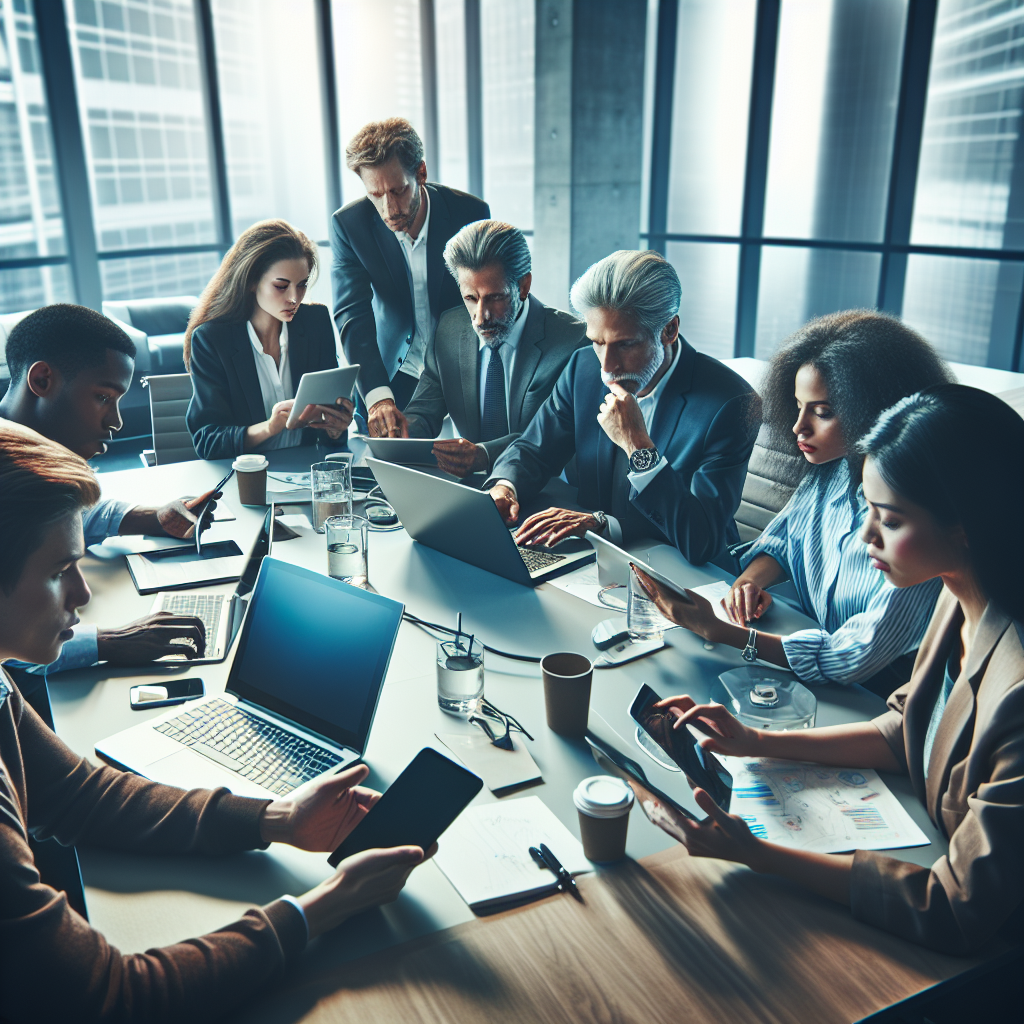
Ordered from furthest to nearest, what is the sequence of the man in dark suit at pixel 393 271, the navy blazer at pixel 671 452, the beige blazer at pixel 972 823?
the man in dark suit at pixel 393 271 < the navy blazer at pixel 671 452 < the beige blazer at pixel 972 823

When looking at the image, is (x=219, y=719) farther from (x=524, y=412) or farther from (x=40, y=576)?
(x=524, y=412)

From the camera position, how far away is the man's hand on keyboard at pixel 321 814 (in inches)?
47.6

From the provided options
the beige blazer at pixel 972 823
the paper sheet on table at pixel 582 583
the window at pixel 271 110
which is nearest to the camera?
the beige blazer at pixel 972 823

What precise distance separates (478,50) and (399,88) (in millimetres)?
762

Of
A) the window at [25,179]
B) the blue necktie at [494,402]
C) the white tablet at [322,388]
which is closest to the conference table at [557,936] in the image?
the white tablet at [322,388]

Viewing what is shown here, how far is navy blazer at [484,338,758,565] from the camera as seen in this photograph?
7.22 ft

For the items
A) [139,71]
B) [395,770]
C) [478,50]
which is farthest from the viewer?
[478,50]

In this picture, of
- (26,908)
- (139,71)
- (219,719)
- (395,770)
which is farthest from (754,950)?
(139,71)

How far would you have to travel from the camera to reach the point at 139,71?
6.53 m

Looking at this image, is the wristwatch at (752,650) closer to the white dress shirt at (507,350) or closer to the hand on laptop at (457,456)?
the hand on laptop at (457,456)

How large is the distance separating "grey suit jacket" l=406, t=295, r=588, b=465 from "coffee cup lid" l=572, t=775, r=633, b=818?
1.76m

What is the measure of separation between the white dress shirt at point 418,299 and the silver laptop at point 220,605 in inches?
59.4

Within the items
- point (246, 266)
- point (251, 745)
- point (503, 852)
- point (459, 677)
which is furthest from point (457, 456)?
point (503, 852)


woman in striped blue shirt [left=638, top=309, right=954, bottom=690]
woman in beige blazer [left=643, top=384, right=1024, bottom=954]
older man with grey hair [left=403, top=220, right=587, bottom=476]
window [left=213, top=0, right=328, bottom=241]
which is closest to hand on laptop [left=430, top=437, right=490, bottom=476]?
older man with grey hair [left=403, top=220, right=587, bottom=476]
